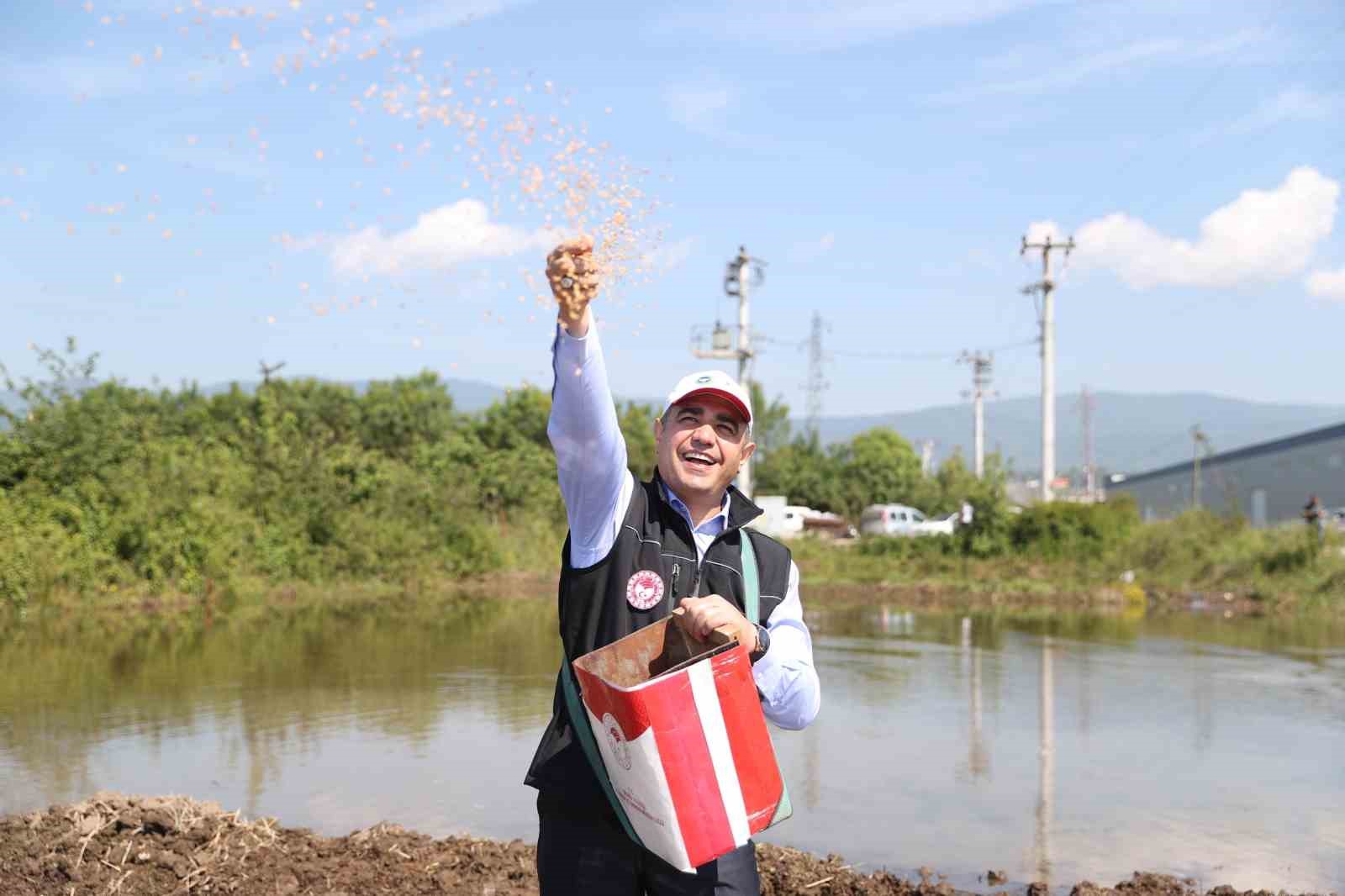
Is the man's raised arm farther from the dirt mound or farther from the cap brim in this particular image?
the dirt mound

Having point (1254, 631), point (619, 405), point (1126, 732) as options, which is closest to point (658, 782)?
point (1126, 732)

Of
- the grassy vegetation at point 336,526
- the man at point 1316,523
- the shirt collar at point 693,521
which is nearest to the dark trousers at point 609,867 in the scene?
the shirt collar at point 693,521

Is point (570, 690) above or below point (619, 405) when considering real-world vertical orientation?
below

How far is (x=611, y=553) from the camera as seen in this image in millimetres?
2967

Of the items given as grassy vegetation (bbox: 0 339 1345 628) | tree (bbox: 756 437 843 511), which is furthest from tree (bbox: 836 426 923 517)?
grassy vegetation (bbox: 0 339 1345 628)

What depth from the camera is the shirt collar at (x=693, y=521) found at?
3.06 meters

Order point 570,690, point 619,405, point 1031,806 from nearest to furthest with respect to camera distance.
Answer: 1. point 570,690
2. point 1031,806
3. point 619,405

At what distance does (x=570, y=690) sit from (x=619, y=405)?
3989 cm

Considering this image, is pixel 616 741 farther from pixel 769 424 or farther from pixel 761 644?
pixel 769 424

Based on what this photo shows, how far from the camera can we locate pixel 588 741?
2.92 m

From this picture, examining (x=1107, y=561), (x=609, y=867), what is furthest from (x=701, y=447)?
(x=1107, y=561)

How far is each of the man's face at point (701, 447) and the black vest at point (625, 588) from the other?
71 mm

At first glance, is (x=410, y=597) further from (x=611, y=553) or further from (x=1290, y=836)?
(x=611, y=553)

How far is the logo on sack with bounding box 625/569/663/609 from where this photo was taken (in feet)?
9.64
